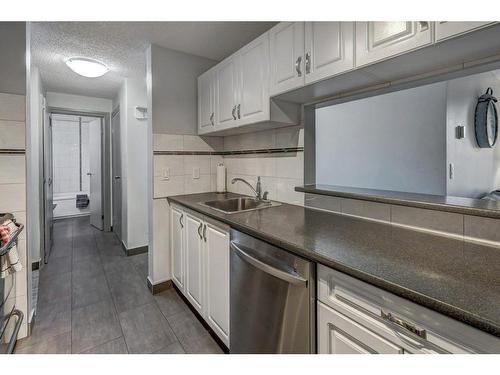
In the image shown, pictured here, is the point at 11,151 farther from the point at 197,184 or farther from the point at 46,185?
the point at 46,185

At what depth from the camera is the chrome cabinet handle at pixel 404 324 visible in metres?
0.67

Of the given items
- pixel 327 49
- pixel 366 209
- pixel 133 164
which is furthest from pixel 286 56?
pixel 133 164

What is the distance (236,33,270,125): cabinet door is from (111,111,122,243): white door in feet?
7.72

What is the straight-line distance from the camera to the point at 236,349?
1.35m

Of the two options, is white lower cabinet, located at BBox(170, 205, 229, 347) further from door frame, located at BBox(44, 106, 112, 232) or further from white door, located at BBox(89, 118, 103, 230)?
white door, located at BBox(89, 118, 103, 230)

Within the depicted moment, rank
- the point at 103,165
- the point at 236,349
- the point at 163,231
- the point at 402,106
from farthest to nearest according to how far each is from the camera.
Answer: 1. the point at 103,165
2. the point at 402,106
3. the point at 163,231
4. the point at 236,349

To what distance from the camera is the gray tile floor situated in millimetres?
1603

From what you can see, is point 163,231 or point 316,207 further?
point 163,231

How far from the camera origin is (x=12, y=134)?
1.58 metres

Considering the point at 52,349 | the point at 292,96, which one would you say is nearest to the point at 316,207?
the point at 292,96

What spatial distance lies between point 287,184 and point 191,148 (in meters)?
1.07

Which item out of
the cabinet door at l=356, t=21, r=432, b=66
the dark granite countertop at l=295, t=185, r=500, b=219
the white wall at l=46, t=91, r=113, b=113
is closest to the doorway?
the white wall at l=46, t=91, r=113, b=113

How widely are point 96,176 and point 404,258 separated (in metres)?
4.78
